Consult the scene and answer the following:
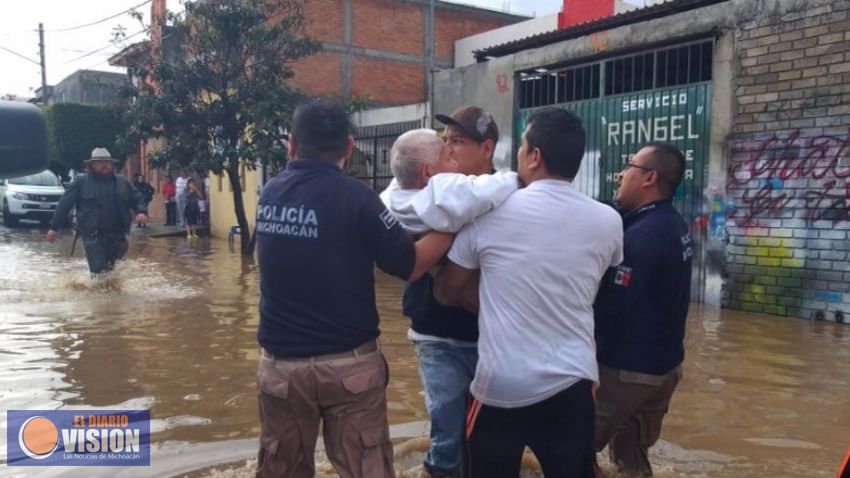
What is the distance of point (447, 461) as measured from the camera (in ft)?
11.5

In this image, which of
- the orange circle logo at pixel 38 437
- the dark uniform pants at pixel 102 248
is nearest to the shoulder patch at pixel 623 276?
the orange circle logo at pixel 38 437

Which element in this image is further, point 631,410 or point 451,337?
point 451,337

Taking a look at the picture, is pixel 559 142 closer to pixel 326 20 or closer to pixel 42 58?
pixel 326 20

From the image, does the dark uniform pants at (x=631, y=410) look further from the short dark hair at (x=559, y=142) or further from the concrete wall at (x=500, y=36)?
the concrete wall at (x=500, y=36)

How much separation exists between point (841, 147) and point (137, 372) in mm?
7207

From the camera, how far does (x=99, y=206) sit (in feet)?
30.3

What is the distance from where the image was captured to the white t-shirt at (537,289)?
8.02ft

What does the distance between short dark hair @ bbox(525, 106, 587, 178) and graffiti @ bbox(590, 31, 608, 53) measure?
857 centimetres

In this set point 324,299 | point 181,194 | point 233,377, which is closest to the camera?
point 324,299

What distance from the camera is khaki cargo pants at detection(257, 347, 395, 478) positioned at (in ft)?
8.81

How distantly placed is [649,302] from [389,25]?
66.3 ft

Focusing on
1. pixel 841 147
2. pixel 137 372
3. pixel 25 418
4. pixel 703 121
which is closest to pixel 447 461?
pixel 25 418

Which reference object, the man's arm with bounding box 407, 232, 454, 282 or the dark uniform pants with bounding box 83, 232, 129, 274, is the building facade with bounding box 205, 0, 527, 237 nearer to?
the dark uniform pants with bounding box 83, 232, 129, 274

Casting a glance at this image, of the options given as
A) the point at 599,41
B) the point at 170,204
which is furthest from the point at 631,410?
the point at 170,204
